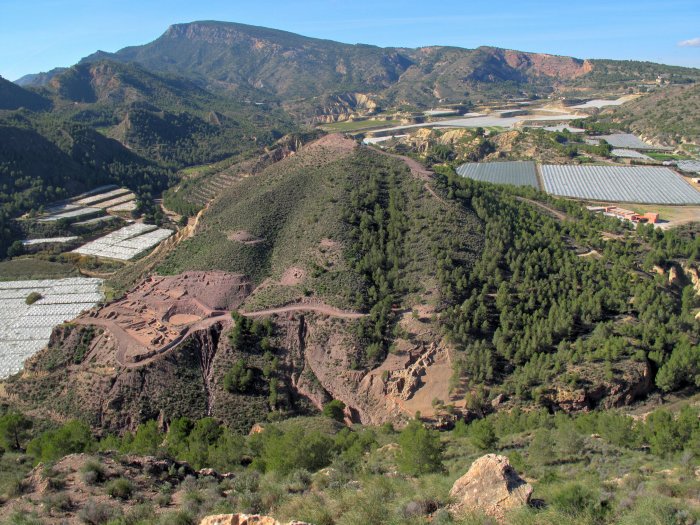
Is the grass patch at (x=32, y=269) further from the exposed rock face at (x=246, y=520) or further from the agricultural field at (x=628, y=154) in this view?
the agricultural field at (x=628, y=154)

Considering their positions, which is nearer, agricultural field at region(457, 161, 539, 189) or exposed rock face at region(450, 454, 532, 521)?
exposed rock face at region(450, 454, 532, 521)

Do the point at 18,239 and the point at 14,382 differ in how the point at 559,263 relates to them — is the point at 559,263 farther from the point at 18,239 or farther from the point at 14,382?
the point at 18,239

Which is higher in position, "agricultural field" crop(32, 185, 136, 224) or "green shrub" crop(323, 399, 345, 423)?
"agricultural field" crop(32, 185, 136, 224)

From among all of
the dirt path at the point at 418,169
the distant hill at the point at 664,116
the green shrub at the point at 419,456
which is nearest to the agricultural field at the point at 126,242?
the dirt path at the point at 418,169

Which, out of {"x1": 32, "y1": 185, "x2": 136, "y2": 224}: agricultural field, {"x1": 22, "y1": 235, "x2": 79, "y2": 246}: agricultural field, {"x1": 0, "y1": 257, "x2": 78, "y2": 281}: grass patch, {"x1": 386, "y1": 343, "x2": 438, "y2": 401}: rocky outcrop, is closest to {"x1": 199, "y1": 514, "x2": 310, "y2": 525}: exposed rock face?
{"x1": 386, "y1": 343, "x2": 438, "y2": 401}: rocky outcrop

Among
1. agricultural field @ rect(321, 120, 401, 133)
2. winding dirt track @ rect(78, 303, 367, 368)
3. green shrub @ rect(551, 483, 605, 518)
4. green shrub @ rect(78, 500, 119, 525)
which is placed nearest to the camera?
green shrub @ rect(551, 483, 605, 518)

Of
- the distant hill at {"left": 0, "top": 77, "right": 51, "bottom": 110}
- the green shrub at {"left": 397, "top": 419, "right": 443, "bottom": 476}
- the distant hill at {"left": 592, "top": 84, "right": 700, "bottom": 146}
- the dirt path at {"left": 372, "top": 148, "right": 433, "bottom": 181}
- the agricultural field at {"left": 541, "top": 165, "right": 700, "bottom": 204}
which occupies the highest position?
the distant hill at {"left": 0, "top": 77, "right": 51, "bottom": 110}

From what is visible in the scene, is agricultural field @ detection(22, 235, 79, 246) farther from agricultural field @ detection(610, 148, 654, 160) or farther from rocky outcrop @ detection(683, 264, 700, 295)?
agricultural field @ detection(610, 148, 654, 160)
